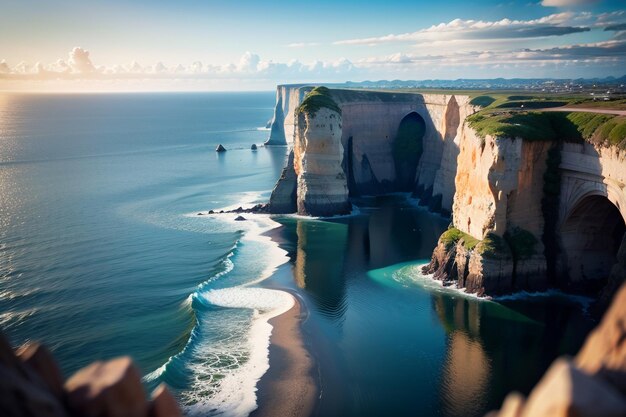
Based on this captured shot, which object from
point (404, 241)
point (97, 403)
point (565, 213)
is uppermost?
point (97, 403)

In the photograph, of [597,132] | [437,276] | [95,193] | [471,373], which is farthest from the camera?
[95,193]

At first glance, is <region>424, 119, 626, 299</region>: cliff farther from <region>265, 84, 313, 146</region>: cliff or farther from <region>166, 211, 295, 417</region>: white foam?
<region>265, 84, 313, 146</region>: cliff

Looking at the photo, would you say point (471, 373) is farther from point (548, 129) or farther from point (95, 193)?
point (95, 193)

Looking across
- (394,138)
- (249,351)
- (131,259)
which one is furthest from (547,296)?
(394,138)

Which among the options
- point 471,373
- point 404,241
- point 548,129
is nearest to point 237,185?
point 404,241

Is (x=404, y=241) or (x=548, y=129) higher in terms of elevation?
(x=548, y=129)

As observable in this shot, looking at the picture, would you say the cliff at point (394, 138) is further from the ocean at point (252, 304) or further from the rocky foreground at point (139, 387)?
the rocky foreground at point (139, 387)

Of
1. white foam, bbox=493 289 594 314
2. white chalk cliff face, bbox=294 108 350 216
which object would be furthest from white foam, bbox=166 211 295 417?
white chalk cliff face, bbox=294 108 350 216

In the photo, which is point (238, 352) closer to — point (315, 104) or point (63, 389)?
point (63, 389)

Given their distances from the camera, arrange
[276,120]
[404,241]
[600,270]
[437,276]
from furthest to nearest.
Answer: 1. [276,120]
2. [404,241]
3. [437,276]
4. [600,270]
